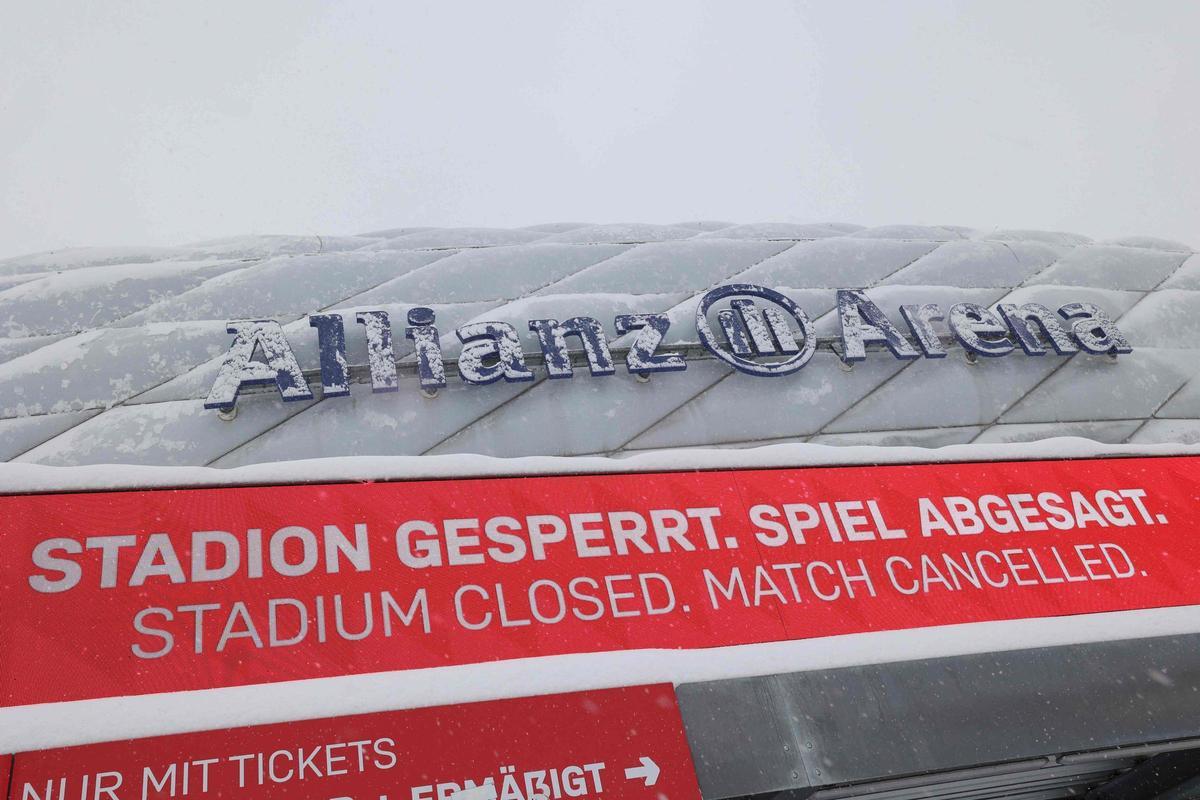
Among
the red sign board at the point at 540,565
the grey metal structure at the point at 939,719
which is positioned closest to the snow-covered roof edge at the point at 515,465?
the red sign board at the point at 540,565

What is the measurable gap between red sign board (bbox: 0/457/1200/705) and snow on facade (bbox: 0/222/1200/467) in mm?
949

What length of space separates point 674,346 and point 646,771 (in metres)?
3.25

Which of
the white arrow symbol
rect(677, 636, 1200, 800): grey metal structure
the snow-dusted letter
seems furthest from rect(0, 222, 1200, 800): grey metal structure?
the white arrow symbol

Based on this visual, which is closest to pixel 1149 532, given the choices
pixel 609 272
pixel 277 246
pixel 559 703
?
pixel 559 703

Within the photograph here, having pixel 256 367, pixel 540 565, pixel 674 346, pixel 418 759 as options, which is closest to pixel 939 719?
pixel 540 565

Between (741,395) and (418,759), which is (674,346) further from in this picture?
(418,759)

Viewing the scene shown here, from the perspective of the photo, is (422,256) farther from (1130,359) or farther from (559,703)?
(1130,359)

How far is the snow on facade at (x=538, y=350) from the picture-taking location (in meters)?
5.16

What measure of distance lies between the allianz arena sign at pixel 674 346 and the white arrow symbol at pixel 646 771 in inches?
110

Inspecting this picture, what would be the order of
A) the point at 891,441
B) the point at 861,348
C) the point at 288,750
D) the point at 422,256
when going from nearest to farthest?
the point at 288,750, the point at 891,441, the point at 861,348, the point at 422,256

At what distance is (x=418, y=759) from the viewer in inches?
126

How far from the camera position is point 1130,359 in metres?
6.49

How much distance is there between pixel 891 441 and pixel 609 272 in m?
2.50

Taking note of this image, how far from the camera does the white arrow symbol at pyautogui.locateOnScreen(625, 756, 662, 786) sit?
3.32 metres
